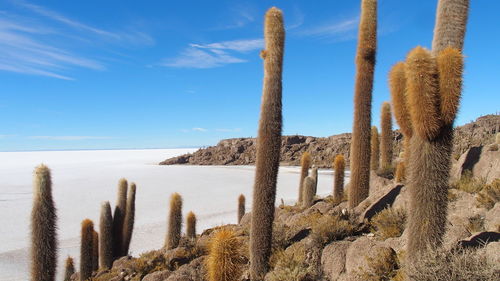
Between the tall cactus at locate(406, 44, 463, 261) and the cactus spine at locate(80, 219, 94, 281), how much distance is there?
8948 millimetres

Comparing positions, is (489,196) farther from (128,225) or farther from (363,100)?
(128,225)

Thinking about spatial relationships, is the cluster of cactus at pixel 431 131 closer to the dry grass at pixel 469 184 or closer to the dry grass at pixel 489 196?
the dry grass at pixel 489 196

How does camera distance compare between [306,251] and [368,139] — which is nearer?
[306,251]

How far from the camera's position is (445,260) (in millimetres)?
4348

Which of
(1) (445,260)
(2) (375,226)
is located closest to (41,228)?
(2) (375,226)

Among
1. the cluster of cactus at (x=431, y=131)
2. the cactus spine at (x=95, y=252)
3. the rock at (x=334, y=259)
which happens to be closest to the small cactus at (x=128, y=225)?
the cactus spine at (x=95, y=252)

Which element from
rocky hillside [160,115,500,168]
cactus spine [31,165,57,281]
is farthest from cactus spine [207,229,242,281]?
rocky hillside [160,115,500,168]

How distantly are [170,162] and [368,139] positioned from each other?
51.2 m

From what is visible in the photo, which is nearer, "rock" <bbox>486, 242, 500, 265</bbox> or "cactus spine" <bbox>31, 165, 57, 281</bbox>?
"rock" <bbox>486, 242, 500, 265</bbox>

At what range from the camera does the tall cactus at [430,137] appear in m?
4.36

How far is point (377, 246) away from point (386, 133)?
7.91 metres

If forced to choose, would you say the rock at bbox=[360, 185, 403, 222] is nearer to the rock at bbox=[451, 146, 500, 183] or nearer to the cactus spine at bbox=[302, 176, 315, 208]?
the rock at bbox=[451, 146, 500, 183]

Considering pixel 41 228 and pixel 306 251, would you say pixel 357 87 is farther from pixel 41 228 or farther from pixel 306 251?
pixel 41 228

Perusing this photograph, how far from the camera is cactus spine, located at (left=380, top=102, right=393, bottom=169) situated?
13.1 metres
